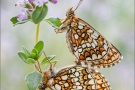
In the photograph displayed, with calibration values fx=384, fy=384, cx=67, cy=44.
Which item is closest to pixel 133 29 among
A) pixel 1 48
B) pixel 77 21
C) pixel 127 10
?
pixel 127 10

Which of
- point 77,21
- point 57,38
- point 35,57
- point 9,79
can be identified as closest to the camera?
Answer: point 35,57

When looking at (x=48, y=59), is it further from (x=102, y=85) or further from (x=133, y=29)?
(x=133, y=29)

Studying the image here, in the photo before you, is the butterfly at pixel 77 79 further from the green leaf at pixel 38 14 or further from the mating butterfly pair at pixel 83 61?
the green leaf at pixel 38 14

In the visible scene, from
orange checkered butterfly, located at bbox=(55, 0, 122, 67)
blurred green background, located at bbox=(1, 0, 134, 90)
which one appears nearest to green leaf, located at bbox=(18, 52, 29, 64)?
orange checkered butterfly, located at bbox=(55, 0, 122, 67)

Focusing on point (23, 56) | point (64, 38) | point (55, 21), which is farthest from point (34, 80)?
point (64, 38)

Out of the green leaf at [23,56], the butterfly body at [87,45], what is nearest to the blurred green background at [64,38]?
the butterfly body at [87,45]

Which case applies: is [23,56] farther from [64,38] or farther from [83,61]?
[64,38]

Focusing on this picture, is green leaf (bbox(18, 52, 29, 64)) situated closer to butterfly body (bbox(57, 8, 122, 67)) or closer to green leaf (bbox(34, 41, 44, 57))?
green leaf (bbox(34, 41, 44, 57))
